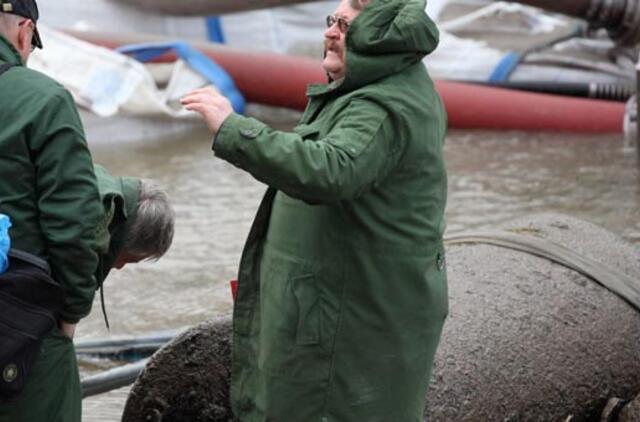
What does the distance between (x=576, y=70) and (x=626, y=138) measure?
2.06 metres

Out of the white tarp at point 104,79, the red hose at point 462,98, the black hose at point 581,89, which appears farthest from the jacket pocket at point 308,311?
the black hose at point 581,89

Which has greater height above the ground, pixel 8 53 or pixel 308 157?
pixel 8 53

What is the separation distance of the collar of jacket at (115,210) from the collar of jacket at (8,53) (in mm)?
395

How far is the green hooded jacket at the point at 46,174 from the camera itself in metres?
3.28

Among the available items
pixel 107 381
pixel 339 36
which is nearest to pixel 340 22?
pixel 339 36

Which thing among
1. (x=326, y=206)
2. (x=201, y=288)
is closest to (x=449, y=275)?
(x=326, y=206)

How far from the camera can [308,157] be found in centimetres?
325

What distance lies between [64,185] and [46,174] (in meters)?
0.05

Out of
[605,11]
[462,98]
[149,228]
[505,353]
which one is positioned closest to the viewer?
[149,228]

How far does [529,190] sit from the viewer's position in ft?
34.7

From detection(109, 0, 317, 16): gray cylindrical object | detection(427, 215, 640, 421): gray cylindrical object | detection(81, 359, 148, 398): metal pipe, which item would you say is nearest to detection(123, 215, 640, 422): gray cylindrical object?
detection(427, 215, 640, 421): gray cylindrical object

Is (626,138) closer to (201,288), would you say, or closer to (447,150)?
(447,150)

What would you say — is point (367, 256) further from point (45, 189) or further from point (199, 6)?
point (199, 6)

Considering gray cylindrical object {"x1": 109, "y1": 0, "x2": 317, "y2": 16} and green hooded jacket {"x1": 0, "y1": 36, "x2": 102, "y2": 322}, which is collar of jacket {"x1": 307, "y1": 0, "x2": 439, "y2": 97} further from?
gray cylindrical object {"x1": 109, "y1": 0, "x2": 317, "y2": 16}
